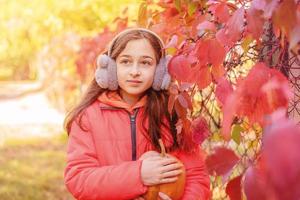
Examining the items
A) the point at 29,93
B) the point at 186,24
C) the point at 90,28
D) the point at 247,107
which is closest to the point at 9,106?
the point at 29,93

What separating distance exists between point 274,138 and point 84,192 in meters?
1.28

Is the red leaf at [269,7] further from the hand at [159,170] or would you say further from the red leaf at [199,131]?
the hand at [159,170]

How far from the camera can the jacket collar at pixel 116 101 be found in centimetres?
193

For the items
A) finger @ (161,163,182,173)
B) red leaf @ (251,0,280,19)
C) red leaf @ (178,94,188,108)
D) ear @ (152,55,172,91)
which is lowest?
finger @ (161,163,182,173)

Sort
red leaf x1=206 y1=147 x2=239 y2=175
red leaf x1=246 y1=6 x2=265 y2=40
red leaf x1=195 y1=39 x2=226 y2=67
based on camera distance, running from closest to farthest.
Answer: red leaf x1=206 y1=147 x2=239 y2=175, red leaf x1=246 y1=6 x2=265 y2=40, red leaf x1=195 y1=39 x2=226 y2=67

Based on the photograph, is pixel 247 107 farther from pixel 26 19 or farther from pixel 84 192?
pixel 26 19

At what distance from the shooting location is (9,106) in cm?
1486

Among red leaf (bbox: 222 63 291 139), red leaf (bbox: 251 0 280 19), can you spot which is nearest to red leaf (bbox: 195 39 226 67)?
red leaf (bbox: 222 63 291 139)

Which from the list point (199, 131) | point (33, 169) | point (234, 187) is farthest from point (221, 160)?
point (33, 169)

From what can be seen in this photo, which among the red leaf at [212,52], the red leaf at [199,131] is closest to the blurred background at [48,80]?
the red leaf at [199,131]

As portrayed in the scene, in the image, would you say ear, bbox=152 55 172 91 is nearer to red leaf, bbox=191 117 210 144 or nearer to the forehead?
the forehead

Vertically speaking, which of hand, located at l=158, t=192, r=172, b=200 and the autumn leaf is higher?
the autumn leaf

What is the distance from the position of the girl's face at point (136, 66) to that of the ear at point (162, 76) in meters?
0.02

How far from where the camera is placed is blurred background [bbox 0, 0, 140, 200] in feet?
17.7
